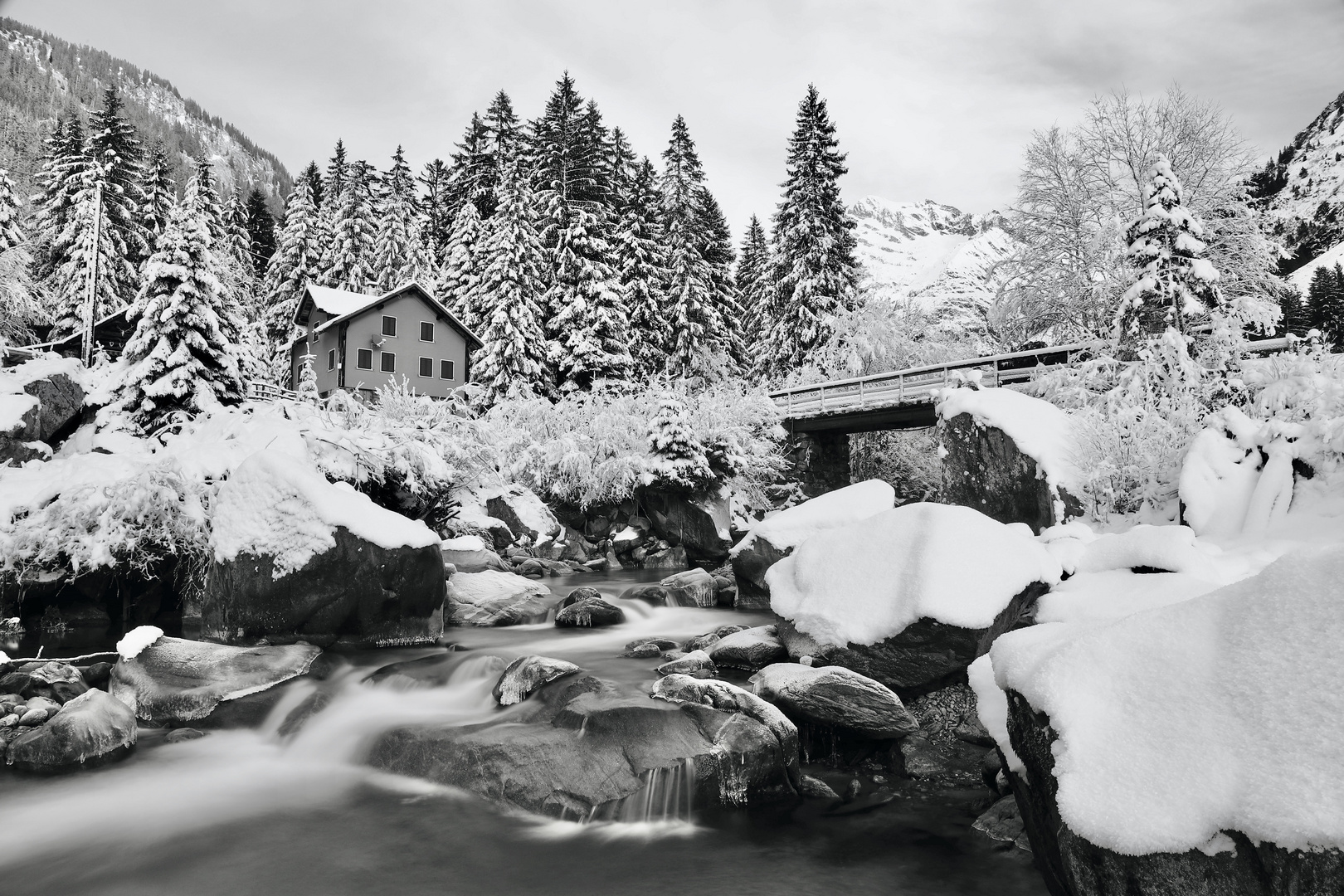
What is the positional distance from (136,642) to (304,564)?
68.3 inches

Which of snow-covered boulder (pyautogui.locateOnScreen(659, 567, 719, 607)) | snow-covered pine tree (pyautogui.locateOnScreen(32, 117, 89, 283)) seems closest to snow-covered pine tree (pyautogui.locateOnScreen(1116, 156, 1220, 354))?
snow-covered boulder (pyautogui.locateOnScreen(659, 567, 719, 607))

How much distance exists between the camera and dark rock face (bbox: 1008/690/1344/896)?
2.63 metres

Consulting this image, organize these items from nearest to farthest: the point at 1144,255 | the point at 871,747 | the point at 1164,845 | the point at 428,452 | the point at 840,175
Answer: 1. the point at 1164,845
2. the point at 871,747
3. the point at 428,452
4. the point at 1144,255
5. the point at 840,175

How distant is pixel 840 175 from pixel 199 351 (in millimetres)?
26873

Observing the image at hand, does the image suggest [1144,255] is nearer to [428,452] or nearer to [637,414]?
[637,414]

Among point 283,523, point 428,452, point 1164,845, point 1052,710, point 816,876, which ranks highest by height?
point 428,452

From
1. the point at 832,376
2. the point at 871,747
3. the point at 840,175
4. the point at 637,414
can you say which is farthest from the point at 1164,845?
the point at 840,175

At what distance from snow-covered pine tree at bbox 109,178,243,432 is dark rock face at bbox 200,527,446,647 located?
10.5 metres

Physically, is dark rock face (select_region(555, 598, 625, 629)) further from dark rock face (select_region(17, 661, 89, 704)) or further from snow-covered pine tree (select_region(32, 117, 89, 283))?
snow-covered pine tree (select_region(32, 117, 89, 283))

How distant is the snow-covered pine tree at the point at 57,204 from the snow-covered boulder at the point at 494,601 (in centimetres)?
3375

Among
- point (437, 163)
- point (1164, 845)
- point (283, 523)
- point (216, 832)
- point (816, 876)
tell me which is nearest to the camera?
point (1164, 845)

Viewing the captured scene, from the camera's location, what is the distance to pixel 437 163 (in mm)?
53781

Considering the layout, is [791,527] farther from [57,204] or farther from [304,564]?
[57,204]

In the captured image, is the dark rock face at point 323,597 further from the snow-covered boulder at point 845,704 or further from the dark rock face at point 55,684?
the snow-covered boulder at point 845,704
